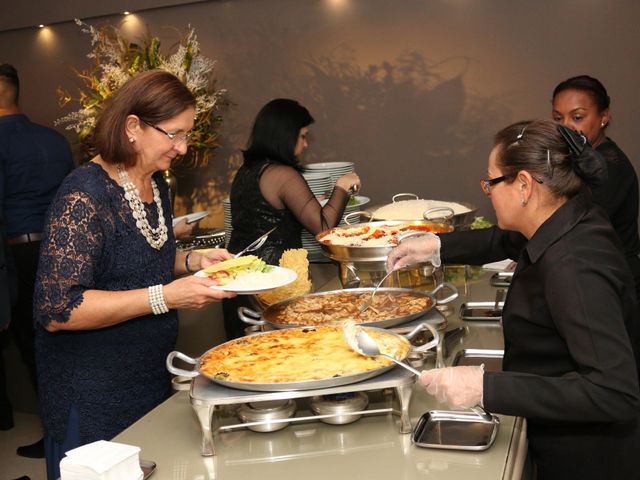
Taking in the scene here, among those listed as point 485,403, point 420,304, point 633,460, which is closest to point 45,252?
point 420,304

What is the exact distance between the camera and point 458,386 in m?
1.39

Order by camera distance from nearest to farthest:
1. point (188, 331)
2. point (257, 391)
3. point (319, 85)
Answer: point (257, 391), point (188, 331), point (319, 85)

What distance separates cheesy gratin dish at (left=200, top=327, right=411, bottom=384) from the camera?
1.50 metres

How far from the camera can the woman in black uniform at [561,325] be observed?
132cm

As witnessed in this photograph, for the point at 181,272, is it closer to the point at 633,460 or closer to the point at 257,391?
the point at 257,391

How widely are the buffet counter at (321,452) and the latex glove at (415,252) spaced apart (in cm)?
58

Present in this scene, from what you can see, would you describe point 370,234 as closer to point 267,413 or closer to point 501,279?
point 501,279

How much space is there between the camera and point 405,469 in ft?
4.44

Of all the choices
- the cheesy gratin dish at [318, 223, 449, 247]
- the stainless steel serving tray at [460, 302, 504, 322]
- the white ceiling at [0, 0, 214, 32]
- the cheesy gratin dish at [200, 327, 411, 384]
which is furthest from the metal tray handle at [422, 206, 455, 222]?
the white ceiling at [0, 0, 214, 32]

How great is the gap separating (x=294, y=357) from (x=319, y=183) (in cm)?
201

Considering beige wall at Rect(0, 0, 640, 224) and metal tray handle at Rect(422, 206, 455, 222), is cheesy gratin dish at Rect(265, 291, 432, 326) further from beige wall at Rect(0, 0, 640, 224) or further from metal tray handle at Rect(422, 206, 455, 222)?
beige wall at Rect(0, 0, 640, 224)

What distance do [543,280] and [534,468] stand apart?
21.6 inches

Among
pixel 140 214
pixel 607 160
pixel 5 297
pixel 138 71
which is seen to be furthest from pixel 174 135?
pixel 138 71

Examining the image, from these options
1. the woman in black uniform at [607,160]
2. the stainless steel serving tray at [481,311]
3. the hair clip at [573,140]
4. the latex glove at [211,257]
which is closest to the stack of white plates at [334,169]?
the woman in black uniform at [607,160]
